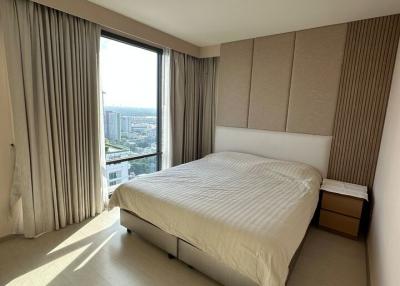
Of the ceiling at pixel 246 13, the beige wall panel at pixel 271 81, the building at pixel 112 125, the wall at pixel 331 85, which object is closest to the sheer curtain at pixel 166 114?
the ceiling at pixel 246 13

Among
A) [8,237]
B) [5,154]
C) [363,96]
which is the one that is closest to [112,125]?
[5,154]

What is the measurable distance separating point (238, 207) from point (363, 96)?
81.7 inches

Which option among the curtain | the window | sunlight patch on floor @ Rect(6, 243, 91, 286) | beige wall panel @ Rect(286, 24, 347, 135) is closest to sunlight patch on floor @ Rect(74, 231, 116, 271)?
sunlight patch on floor @ Rect(6, 243, 91, 286)

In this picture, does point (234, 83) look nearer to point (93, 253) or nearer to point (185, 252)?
point (185, 252)

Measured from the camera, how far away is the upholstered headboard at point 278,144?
111 inches

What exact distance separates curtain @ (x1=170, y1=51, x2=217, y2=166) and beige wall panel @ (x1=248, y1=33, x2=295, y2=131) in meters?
0.93

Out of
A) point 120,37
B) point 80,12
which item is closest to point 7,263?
point 80,12

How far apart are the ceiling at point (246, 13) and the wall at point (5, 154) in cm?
125

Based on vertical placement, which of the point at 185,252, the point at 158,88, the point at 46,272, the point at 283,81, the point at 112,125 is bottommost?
the point at 46,272

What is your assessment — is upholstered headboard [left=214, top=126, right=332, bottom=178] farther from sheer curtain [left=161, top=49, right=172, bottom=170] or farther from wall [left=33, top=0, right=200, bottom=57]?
wall [left=33, top=0, right=200, bottom=57]

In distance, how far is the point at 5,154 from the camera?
2082 mm

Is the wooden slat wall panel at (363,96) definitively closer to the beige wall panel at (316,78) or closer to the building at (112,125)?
the beige wall panel at (316,78)

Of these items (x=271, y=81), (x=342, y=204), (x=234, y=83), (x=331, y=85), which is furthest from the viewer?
(x=234, y=83)

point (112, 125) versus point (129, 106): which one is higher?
point (129, 106)
